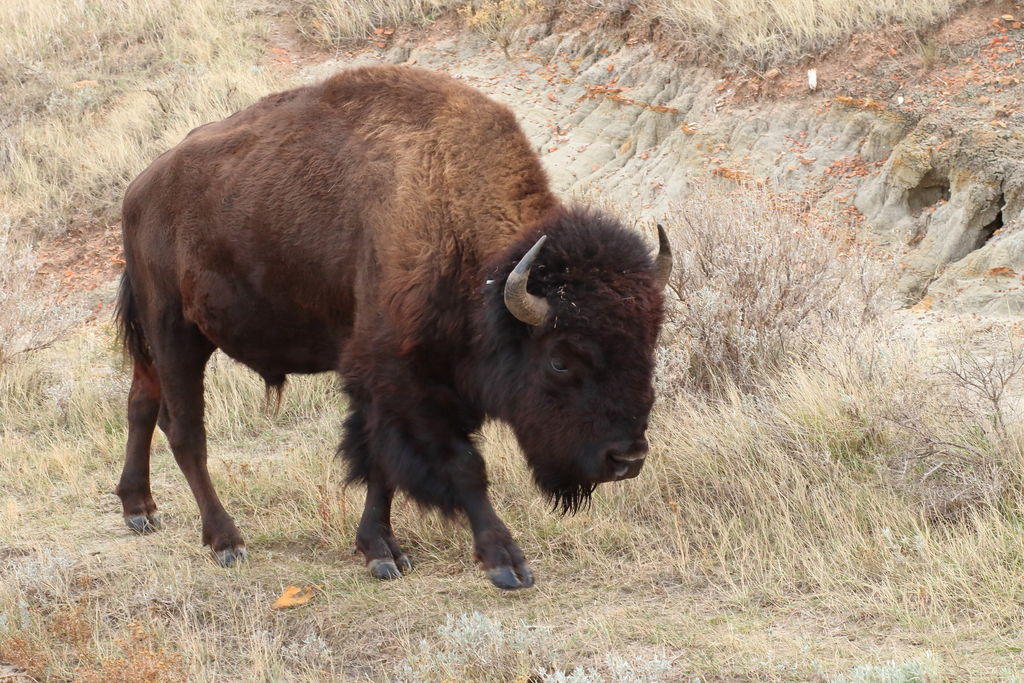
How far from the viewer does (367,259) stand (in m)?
5.11

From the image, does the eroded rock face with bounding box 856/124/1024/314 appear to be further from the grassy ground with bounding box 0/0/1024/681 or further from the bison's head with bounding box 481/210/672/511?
the bison's head with bounding box 481/210/672/511

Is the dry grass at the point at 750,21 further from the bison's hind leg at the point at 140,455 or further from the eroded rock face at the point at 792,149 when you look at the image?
the bison's hind leg at the point at 140,455

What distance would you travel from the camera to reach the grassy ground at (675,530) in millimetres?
4395

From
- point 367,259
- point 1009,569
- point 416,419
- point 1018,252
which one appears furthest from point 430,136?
point 1018,252

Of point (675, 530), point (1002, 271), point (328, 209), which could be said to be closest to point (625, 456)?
point (675, 530)

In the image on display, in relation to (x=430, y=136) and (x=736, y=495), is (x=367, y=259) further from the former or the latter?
(x=736, y=495)

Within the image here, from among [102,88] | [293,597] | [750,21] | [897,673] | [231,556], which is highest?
[750,21]

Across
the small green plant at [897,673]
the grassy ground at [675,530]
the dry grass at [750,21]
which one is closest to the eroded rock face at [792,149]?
the dry grass at [750,21]

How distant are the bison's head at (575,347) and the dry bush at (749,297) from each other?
2.02 metres

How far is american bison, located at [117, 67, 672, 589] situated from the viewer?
4.53 m

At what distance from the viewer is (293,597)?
17.2 ft

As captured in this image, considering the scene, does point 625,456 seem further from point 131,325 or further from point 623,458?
point 131,325

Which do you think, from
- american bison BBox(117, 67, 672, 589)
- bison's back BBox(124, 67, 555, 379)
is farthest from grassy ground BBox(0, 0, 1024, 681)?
bison's back BBox(124, 67, 555, 379)

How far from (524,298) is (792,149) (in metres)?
6.90
